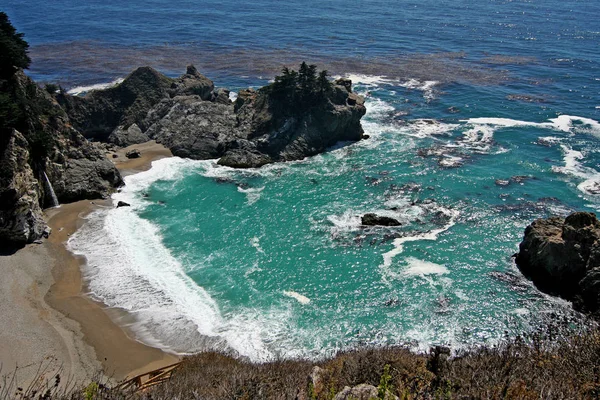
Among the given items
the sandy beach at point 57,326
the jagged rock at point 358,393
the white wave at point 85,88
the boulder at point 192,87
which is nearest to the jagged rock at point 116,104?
the boulder at point 192,87

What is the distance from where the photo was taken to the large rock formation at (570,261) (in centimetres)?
3856

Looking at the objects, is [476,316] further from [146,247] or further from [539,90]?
[539,90]

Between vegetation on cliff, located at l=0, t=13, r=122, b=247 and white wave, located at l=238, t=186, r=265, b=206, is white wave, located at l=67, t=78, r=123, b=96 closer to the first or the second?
vegetation on cliff, located at l=0, t=13, r=122, b=247

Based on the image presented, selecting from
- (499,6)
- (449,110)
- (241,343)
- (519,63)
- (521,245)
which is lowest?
(241,343)

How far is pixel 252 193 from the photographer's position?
56812mm

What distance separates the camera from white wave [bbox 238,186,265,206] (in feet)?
181

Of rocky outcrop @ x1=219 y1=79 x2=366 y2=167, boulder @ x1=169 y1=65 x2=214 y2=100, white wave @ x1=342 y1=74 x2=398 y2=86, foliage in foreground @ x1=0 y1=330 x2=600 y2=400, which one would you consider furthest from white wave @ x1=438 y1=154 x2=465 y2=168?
boulder @ x1=169 y1=65 x2=214 y2=100

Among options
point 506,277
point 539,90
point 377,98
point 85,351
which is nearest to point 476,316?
point 506,277

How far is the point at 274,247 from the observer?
46562mm

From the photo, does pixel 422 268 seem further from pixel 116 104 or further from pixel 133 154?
pixel 116 104

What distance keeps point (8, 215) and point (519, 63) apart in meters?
110

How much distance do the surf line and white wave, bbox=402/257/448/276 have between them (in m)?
1.48

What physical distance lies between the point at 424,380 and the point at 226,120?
2249 inches

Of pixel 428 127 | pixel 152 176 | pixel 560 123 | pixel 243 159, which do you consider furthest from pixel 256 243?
pixel 560 123
